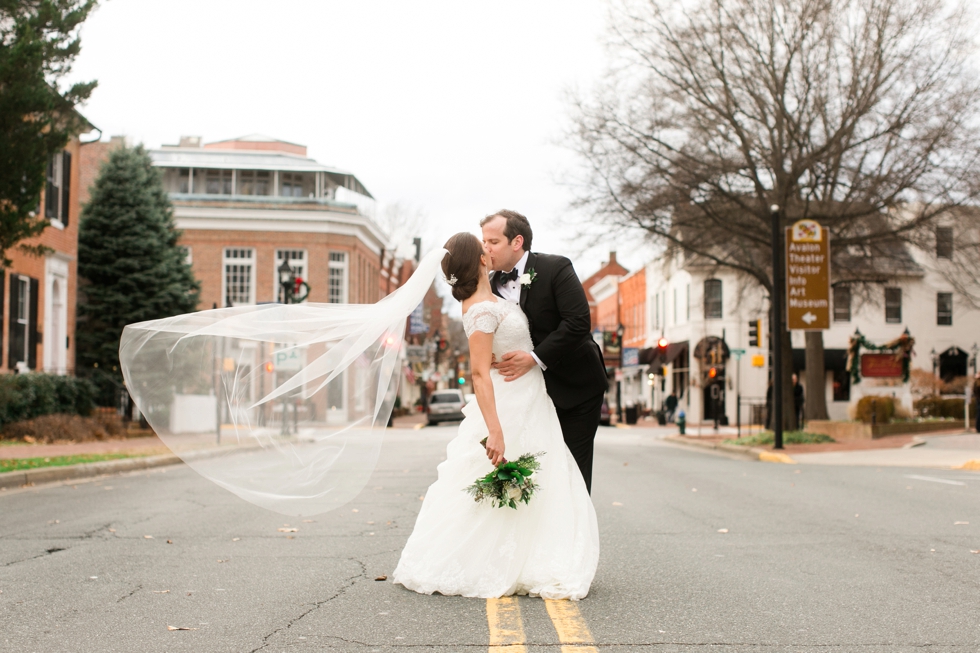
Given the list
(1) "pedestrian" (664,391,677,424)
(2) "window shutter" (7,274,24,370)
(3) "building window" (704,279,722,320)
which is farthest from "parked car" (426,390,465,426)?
(2) "window shutter" (7,274,24,370)

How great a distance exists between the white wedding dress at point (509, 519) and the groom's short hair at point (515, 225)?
377mm

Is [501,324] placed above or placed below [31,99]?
below

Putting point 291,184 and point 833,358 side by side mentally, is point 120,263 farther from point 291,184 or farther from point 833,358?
point 833,358

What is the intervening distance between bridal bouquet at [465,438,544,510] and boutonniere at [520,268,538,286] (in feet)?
3.15

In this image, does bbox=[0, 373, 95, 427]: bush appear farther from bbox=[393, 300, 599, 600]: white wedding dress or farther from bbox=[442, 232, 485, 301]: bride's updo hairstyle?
bbox=[442, 232, 485, 301]: bride's updo hairstyle

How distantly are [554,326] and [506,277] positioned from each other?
41cm

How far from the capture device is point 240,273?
5053 cm

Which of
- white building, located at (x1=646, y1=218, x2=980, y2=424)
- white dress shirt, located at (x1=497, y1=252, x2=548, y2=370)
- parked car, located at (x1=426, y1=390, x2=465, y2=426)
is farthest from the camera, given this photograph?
white building, located at (x1=646, y1=218, x2=980, y2=424)

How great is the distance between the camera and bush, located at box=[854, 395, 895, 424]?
27234mm

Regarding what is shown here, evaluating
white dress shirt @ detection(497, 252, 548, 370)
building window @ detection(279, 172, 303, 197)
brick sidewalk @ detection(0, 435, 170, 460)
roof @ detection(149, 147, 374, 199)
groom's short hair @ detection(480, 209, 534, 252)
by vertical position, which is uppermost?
roof @ detection(149, 147, 374, 199)

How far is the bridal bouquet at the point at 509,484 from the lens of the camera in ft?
17.4

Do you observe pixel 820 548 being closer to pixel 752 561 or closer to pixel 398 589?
pixel 752 561

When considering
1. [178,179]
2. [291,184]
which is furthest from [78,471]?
A: [178,179]

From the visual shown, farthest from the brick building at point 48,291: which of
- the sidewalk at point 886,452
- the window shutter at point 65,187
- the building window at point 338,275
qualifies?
the building window at point 338,275
